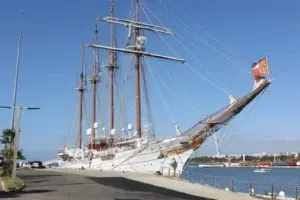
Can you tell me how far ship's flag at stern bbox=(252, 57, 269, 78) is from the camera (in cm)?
3695

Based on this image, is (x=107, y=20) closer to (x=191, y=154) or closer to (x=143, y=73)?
(x=143, y=73)

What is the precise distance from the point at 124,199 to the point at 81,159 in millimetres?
56449

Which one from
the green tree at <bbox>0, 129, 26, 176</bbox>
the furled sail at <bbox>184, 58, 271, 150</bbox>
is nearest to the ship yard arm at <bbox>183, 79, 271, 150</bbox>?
the furled sail at <bbox>184, 58, 271, 150</bbox>

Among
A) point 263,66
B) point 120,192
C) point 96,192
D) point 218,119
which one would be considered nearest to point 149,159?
point 218,119

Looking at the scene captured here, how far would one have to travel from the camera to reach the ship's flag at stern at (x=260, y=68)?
121 feet

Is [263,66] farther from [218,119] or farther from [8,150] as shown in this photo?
[8,150]

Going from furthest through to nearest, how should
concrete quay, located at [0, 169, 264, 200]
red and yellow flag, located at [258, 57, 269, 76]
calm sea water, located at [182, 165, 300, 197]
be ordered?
calm sea water, located at [182, 165, 300, 197] → red and yellow flag, located at [258, 57, 269, 76] → concrete quay, located at [0, 169, 264, 200]

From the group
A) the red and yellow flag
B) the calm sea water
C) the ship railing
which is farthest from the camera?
the calm sea water

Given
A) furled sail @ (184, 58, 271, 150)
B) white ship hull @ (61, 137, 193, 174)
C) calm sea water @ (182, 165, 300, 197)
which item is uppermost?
furled sail @ (184, 58, 271, 150)

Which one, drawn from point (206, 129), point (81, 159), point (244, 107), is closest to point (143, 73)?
point (206, 129)

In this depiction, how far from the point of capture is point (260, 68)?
1480 inches

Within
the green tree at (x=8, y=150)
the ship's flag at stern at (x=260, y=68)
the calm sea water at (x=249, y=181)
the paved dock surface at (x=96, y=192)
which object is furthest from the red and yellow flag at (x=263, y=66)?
the green tree at (x=8, y=150)

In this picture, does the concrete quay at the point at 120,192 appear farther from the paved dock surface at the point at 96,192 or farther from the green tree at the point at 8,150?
the green tree at the point at 8,150

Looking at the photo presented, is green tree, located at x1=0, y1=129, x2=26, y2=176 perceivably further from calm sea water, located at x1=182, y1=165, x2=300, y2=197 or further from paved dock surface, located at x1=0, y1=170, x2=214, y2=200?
calm sea water, located at x1=182, y1=165, x2=300, y2=197
